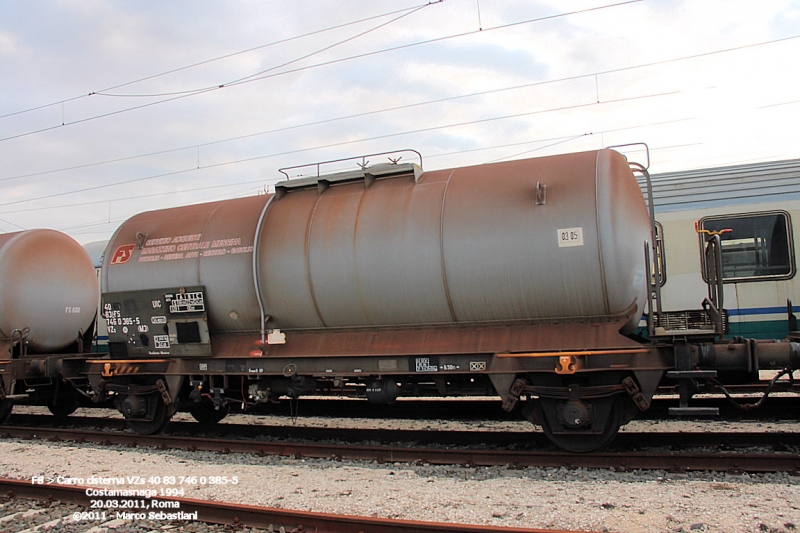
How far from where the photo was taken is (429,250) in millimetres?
7633

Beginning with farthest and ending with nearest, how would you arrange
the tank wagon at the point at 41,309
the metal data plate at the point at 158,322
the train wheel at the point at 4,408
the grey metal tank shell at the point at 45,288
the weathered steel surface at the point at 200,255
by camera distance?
the train wheel at the point at 4,408, the grey metal tank shell at the point at 45,288, the tank wagon at the point at 41,309, the metal data plate at the point at 158,322, the weathered steel surface at the point at 200,255

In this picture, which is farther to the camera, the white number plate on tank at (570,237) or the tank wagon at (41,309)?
the tank wagon at (41,309)

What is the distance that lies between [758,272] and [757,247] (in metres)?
0.48

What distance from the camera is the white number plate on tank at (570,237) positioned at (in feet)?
23.0

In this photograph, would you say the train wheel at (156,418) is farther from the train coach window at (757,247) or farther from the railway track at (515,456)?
the train coach window at (757,247)

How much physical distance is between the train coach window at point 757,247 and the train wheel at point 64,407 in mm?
13316

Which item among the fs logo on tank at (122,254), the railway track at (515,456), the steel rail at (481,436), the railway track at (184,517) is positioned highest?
the fs logo on tank at (122,254)

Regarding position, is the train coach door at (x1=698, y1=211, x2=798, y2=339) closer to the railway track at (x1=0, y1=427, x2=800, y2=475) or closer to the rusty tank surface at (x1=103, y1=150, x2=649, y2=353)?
the railway track at (x1=0, y1=427, x2=800, y2=475)

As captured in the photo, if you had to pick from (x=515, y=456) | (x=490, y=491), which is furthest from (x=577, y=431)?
(x=490, y=491)

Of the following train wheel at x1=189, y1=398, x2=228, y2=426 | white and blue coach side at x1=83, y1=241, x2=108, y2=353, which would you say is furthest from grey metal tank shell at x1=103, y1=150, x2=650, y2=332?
white and blue coach side at x1=83, y1=241, x2=108, y2=353

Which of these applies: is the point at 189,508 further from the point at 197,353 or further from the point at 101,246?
the point at 101,246

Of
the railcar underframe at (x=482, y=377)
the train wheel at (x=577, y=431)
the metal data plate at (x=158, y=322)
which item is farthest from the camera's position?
the metal data plate at (x=158, y=322)

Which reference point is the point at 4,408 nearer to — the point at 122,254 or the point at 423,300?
the point at 122,254

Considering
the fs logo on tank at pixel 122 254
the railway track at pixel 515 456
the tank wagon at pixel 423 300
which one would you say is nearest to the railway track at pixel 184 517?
the railway track at pixel 515 456
